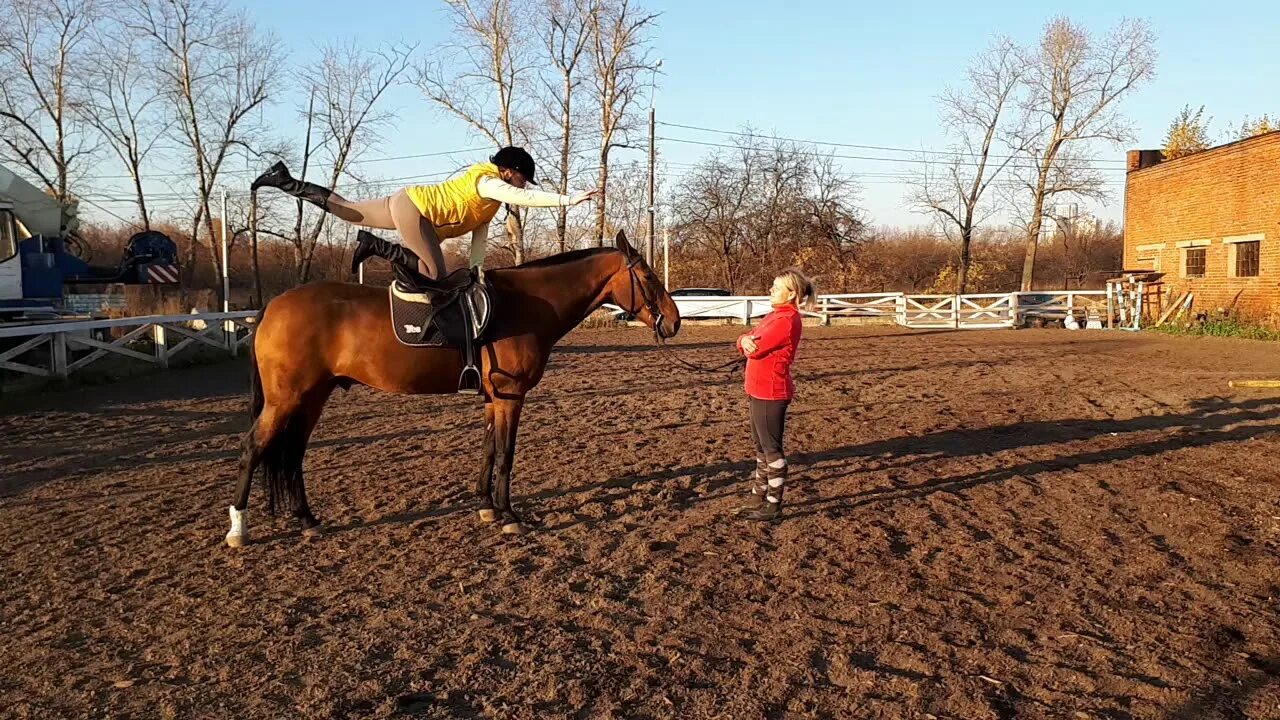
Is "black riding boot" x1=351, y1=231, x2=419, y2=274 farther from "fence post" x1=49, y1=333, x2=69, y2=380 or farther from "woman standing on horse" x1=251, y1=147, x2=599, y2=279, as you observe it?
"fence post" x1=49, y1=333, x2=69, y2=380

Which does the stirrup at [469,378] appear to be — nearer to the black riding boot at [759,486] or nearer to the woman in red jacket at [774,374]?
the woman in red jacket at [774,374]

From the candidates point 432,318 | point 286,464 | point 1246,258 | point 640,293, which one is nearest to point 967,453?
point 640,293

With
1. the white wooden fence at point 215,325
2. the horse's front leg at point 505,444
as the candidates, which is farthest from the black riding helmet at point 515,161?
the white wooden fence at point 215,325

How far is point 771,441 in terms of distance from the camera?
586cm

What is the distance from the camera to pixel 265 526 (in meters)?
5.84

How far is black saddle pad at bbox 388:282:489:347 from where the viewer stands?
555cm

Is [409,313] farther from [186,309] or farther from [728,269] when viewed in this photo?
[728,269]

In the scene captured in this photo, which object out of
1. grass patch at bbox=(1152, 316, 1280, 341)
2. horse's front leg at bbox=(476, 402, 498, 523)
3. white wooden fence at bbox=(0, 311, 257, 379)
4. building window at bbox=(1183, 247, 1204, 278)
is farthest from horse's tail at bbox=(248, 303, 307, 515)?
building window at bbox=(1183, 247, 1204, 278)

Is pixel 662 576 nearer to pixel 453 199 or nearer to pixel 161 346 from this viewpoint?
pixel 453 199

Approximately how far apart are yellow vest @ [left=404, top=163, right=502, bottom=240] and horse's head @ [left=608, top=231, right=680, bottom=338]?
104 centimetres

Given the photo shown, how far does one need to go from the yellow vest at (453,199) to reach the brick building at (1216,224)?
23.6m

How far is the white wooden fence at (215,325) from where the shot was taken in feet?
43.3

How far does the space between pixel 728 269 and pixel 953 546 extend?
42.2 metres

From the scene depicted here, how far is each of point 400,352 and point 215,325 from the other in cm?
1508
